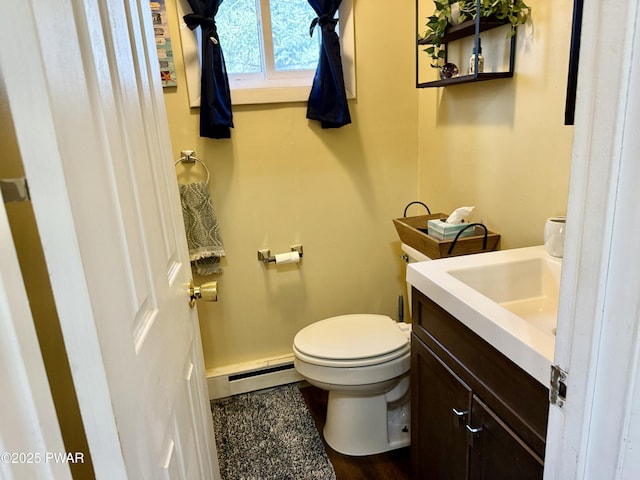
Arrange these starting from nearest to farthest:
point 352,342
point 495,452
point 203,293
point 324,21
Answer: point 495,452
point 203,293
point 352,342
point 324,21

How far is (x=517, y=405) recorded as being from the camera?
0.90 meters

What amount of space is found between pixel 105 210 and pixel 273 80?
1582 millimetres

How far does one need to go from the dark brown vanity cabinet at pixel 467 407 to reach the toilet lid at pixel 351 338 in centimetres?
27

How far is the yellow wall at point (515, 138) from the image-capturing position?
1.31m

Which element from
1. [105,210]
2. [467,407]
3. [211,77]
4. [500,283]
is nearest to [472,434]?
[467,407]

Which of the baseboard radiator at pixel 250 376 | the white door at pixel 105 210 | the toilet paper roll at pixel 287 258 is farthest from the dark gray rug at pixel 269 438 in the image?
the white door at pixel 105 210

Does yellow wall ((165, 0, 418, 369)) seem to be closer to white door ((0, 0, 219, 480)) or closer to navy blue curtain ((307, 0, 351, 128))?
navy blue curtain ((307, 0, 351, 128))

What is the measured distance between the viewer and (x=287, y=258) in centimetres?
208

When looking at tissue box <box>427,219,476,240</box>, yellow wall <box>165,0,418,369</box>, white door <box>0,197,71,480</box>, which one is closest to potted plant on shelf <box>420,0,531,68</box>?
yellow wall <box>165,0,418,369</box>

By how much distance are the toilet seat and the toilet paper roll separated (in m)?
0.35

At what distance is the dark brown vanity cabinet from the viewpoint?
88 centimetres

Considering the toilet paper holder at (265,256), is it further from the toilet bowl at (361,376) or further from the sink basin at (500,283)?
the sink basin at (500,283)

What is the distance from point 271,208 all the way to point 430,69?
37.2 inches

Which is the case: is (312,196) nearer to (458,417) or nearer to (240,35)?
(240,35)
